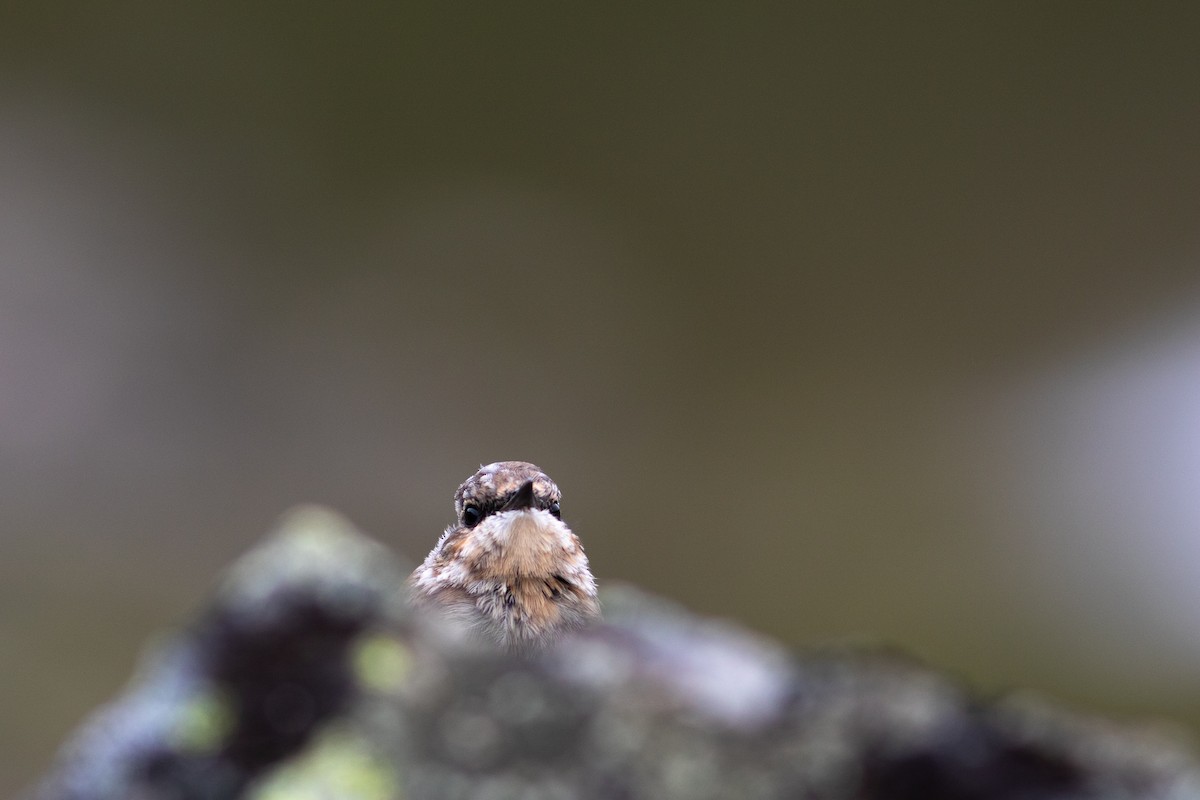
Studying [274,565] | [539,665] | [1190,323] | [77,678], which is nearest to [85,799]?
[274,565]

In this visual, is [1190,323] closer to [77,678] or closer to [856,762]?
[856,762]

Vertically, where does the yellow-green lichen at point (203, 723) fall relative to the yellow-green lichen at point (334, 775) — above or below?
above

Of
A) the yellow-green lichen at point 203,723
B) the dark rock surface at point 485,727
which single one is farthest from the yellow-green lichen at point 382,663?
the yellow-green lichen at point 203,723

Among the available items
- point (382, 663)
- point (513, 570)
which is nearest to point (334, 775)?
point (382, 663)

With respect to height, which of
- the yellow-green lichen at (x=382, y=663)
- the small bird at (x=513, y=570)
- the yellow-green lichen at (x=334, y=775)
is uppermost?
the small bird at (x=513, y=570)

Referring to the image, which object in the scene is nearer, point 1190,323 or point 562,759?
point 562,759

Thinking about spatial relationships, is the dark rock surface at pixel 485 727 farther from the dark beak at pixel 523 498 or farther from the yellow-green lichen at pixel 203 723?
the dark beak at pixel 523 498

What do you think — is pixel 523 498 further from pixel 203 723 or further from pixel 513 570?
pixel 203 723

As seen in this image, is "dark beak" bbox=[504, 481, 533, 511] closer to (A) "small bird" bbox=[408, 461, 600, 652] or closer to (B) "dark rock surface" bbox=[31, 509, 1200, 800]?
(A) "small bird" bbox=[408, 461, 600, 652]
